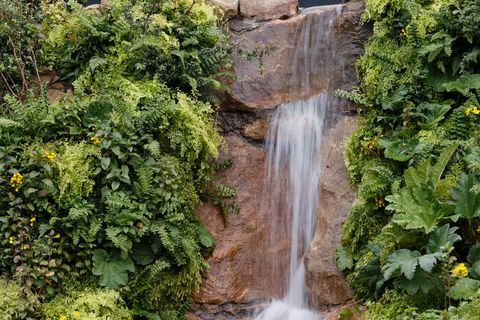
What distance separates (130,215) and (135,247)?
1.47 feet

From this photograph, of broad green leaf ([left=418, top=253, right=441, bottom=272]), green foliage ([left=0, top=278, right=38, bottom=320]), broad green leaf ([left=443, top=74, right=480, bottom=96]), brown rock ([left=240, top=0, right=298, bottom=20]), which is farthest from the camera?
brown rock ([left=240, top=0, right=298, bottom=20])

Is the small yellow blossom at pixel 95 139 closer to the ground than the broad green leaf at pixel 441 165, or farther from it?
farther from it

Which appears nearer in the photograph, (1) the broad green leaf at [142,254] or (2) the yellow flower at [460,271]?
(2) the yellow flower at [460,271]

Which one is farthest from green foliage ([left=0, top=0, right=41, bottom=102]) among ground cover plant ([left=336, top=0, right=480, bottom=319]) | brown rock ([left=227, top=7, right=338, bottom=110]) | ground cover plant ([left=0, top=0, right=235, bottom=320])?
ground cover plant ([left=336, top=0, right=480, bottom=319])

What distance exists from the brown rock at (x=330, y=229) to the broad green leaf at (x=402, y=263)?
1.06m

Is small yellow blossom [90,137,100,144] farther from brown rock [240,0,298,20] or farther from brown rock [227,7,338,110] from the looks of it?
brown rock [240,0,298,20]

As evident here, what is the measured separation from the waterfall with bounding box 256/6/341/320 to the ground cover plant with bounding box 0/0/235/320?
85cm

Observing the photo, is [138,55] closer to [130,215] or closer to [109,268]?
[130,215]

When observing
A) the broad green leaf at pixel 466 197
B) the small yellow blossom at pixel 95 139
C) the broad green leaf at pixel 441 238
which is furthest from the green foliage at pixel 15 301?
the broad green leaf at pixel 466 197

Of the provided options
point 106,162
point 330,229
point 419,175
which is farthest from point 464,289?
point 106,162

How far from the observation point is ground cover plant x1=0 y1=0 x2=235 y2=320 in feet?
17.1

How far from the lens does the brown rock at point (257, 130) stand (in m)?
7.05

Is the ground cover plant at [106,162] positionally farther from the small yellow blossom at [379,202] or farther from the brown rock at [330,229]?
the small yellow blossom at [379,202]

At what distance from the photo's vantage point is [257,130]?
7082 millimetres
